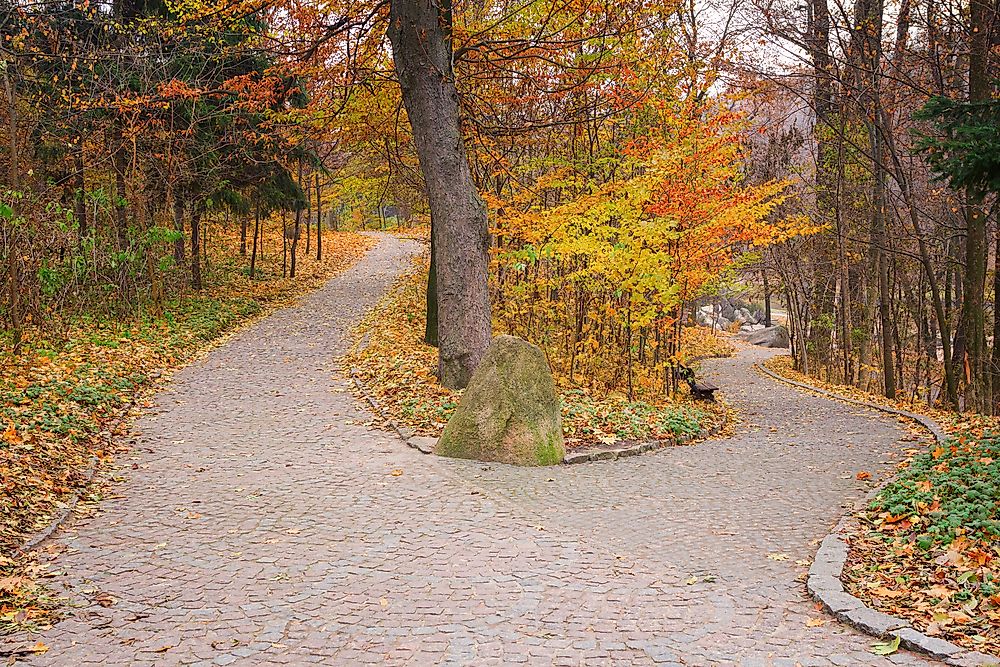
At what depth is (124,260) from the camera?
14.8 meters

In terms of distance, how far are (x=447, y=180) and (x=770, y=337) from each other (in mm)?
32936

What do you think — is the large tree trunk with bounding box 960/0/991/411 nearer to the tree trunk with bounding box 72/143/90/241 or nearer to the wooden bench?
the wooden bench

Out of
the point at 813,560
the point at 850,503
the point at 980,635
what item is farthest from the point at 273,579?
the point at 850,503

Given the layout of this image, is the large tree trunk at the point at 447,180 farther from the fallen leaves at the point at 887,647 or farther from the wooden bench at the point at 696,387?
the fallen leaves at the point at 887,647

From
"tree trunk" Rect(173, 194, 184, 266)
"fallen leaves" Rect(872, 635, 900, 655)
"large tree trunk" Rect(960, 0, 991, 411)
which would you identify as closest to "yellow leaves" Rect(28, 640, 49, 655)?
"fallen leaves" Rect(872, 635, 900, 655)

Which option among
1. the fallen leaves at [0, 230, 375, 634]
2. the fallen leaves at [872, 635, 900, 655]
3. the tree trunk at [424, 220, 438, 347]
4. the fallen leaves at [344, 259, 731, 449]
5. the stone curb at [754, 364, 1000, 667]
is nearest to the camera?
the stone curb at [754, 364, 1000, 667]

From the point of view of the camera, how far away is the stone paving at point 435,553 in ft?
13.3

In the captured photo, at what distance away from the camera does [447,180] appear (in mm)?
10273

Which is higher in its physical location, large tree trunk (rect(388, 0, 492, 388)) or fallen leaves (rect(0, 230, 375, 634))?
large tree trunk (rect(388, 0, 492, 388))

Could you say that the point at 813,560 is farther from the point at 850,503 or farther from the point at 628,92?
the point at 628,92

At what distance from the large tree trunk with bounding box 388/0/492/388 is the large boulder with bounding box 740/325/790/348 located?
2971 cm

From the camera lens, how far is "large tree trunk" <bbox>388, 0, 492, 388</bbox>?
1002cm

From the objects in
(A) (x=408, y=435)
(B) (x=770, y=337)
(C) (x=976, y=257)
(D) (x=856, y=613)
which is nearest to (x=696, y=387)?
(C) (x=976, y=257)

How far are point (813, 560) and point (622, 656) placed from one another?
207cm
